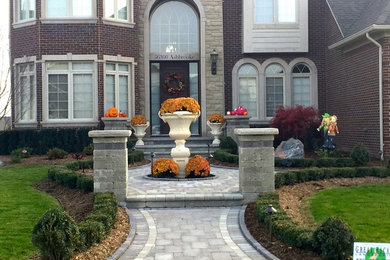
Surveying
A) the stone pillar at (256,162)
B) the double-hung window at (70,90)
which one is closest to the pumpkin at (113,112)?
the double-hung window at (70,90)

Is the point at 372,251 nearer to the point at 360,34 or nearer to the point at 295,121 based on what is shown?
the point at 360,34

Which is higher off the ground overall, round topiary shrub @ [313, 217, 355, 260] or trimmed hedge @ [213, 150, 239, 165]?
trimmed hedge @ [213, 150, 239, 165]

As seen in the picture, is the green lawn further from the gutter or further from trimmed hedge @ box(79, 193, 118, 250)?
the gutter

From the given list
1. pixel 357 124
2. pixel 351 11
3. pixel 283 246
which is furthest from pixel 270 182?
pixel 351 11

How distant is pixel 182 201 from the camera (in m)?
8.91

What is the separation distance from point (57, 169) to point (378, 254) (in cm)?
864

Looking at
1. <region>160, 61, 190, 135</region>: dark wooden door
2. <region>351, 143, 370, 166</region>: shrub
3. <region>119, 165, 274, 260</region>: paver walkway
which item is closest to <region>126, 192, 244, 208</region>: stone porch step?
<region>119, 165, 274, 260</region>: paver walkway

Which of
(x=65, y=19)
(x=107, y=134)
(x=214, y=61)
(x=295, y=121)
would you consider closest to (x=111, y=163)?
(x=107, y=134)

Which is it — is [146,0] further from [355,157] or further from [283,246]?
[283,246]

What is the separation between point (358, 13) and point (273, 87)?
14.1ft

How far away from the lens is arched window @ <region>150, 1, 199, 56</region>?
1927cm

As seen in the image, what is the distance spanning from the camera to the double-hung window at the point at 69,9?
17016mm

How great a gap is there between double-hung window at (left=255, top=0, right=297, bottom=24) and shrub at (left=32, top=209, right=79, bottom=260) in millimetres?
14980

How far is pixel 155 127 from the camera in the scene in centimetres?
1952
